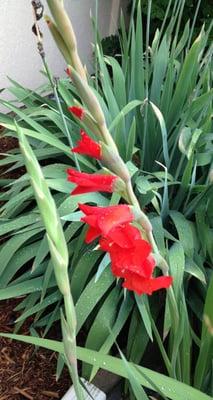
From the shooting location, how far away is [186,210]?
1338 mm

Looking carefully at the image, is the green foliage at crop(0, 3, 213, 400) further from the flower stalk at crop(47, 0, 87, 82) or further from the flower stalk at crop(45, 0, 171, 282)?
the flower stalk at crop(47, 0, 87, 82)

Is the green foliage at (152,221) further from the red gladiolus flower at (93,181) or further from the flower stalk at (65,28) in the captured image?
the flower stalk at (65,28)

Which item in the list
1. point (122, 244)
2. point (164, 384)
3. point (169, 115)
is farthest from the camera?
point (169, 115)

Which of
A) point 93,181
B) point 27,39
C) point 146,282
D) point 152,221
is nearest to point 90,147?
point 93,181

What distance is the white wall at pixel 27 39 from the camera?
2.11m

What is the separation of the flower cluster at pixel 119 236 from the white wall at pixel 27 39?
1.68 metres

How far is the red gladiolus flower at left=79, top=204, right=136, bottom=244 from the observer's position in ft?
1.71

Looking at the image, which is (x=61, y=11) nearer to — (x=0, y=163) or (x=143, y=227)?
(x=143, y=227)

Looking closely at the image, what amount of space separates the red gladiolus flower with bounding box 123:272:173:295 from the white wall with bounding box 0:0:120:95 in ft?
5.62

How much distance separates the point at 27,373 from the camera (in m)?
1.20

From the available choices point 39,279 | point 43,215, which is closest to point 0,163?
point 39,279

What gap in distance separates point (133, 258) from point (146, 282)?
3cm

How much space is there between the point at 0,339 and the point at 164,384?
0.57 metres

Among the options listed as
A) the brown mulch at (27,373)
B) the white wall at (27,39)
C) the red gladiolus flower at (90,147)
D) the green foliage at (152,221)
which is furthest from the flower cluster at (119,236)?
the white wall at (27,39)
